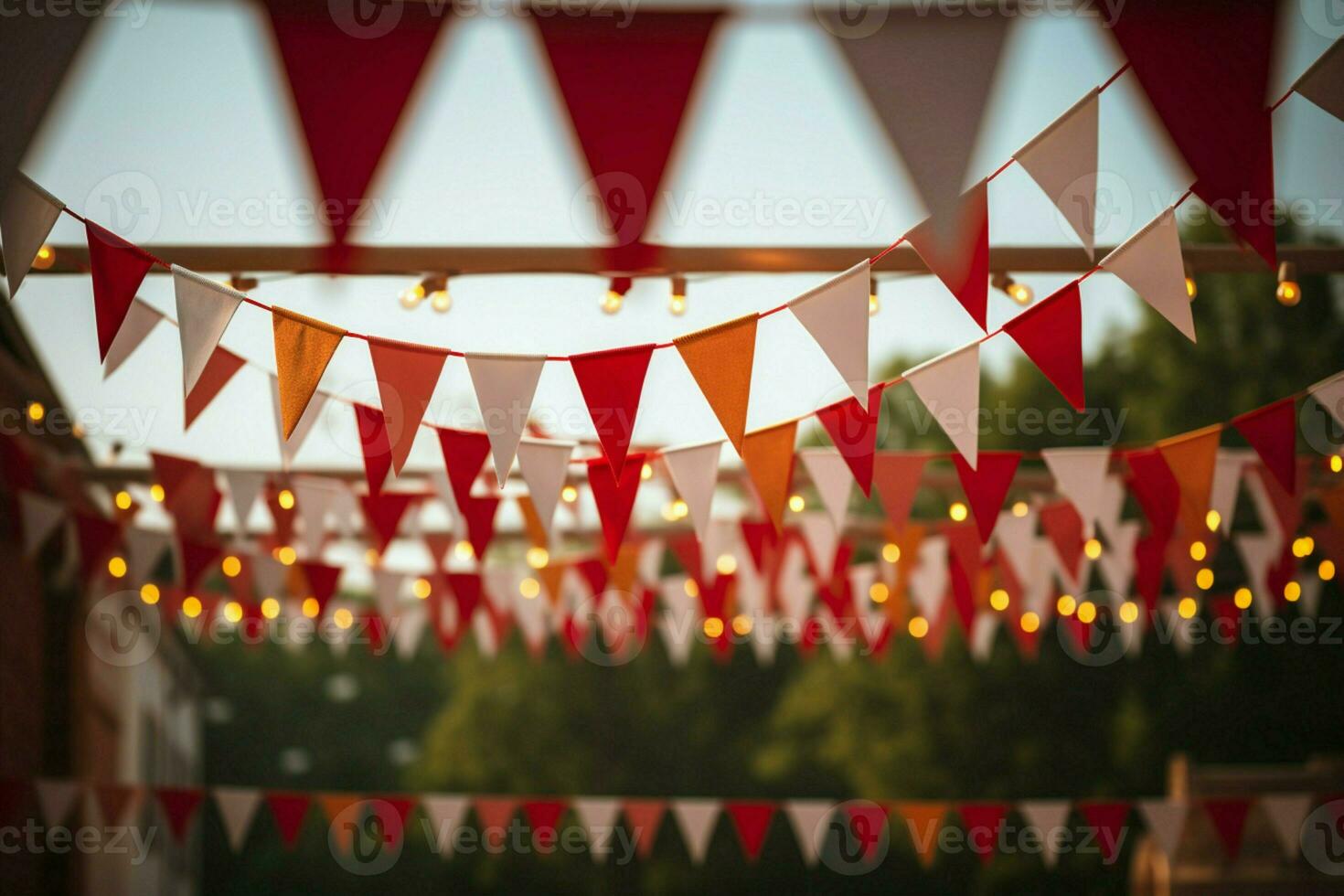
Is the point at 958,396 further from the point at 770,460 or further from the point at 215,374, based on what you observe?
the point at 215,374

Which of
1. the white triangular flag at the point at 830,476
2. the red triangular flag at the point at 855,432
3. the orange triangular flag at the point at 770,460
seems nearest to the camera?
the red triangular flag at the point at 855,432

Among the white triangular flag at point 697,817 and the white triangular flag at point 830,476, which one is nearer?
the white triangular flag at point 830,476

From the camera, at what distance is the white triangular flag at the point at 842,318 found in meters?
2.59

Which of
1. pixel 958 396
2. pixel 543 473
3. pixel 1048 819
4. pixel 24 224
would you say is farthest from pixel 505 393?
pixel 1048 819

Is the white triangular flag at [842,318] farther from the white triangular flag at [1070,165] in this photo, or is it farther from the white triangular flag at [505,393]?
the white triangular flag at [505,393]

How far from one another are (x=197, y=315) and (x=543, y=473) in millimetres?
1198

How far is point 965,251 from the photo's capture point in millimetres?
2328

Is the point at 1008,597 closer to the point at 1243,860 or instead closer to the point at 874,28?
the point at 1243,860

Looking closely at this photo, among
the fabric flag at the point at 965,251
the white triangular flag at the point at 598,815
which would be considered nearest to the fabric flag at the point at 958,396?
the fabric flag at the point at 965,251

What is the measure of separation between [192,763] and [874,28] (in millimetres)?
13332

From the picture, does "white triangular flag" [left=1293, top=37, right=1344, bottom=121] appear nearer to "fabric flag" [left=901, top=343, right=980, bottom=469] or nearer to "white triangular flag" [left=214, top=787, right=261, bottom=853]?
"fabric flag" [left=901, top=343, right=980, bottom=469]

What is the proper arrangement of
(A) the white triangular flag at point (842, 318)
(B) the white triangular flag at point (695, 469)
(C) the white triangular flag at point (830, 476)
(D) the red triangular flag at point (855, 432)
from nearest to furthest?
(A) the white triangular flag at point (842, 318), (D) the red triangular flag at point (855, 432), (B) the white triangular flag at point (695, 469), (C) the white triangular flag at point (830, 476)

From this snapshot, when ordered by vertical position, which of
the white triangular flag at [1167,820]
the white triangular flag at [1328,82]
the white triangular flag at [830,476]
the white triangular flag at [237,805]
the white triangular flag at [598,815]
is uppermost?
the white triangular flag at [1328,82]

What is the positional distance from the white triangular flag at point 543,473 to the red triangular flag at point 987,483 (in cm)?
130
